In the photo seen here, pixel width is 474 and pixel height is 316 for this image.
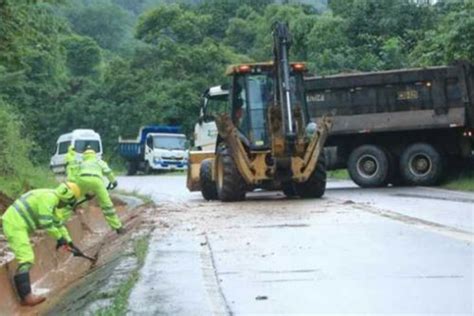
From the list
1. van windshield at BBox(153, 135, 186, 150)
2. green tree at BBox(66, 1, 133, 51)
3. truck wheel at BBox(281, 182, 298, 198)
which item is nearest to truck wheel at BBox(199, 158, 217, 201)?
truck wheel at BBox(281, 182, 298, 198)

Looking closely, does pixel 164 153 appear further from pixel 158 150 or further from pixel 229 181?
pixel 229 181

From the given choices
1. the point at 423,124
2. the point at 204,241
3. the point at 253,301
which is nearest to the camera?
the point at 253,301

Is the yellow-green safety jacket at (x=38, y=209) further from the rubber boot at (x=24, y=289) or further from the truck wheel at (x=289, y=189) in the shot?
the truck wheel at (x=289, y=189)

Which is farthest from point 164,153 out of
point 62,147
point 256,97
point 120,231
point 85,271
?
point 85,271

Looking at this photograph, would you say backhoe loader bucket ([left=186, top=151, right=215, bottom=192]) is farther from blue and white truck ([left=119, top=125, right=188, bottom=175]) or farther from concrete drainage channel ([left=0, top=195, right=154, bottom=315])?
blue and white truck ([left=119, top=125, right=188, bottom=175])

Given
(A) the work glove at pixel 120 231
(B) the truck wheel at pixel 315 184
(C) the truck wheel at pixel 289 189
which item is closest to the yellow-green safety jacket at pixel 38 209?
(A) the work glove at pixel 120 231

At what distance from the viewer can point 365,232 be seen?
36.8ft

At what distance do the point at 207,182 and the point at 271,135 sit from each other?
2724 mm

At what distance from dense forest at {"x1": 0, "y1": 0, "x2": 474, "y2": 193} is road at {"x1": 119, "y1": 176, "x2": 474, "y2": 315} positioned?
9.25 metres

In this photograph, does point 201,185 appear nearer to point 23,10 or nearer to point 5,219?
point 23,10

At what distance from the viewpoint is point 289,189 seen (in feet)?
65.3

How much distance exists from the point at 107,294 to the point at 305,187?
11.6 m

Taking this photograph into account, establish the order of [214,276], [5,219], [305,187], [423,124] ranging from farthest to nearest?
[423,124] → [305,187] → [5,219] → [214,276]

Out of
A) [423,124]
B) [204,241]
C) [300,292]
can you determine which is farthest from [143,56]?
[300,292]
